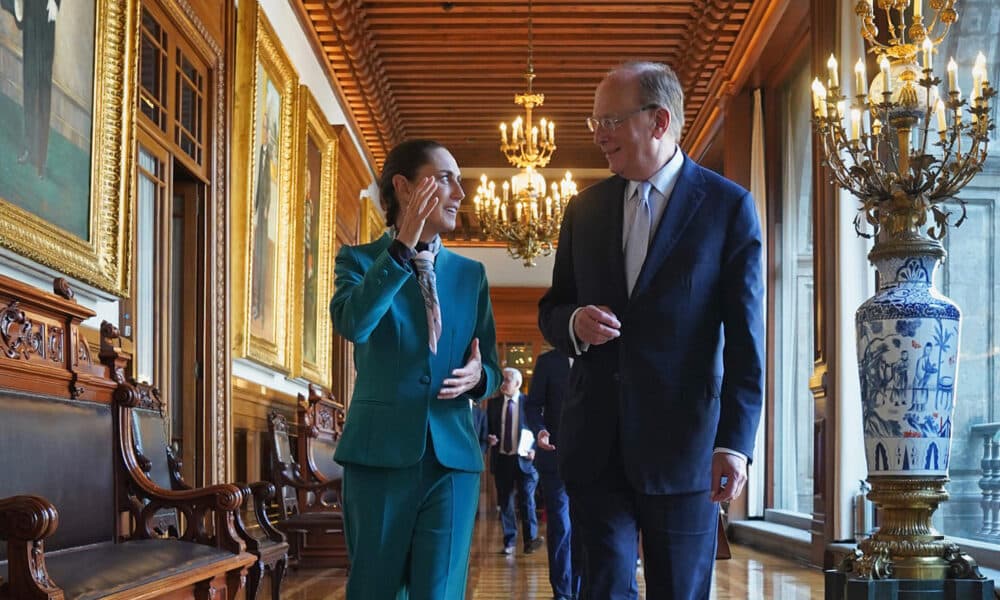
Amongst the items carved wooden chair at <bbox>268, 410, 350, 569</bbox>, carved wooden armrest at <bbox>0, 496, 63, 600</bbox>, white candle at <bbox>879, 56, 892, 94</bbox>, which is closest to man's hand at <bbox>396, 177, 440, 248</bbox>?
carved wooden armrest at <bbox>0, 496, 63, 600</bbox>

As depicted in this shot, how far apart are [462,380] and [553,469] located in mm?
4490

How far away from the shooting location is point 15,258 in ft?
13.5

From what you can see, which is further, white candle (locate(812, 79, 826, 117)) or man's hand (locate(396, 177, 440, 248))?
white candle (locate(812, 79, 826, 117))

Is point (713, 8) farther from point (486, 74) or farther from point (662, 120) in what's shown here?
point (662, 120)

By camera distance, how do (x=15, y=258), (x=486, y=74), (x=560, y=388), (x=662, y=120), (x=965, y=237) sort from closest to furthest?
1. (x=662, y=120)
2. (x=15, y=258)
3. (x=965, y=237)
4. (x=560, y=388)
5. (x=486, y=74)

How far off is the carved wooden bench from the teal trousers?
0.68 meters

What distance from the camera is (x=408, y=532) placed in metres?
2.50

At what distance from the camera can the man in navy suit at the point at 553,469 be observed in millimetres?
6289

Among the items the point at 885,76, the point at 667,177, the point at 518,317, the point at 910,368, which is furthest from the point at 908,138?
the point at 518,317

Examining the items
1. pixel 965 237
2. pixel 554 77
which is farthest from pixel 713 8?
pixel 965 237

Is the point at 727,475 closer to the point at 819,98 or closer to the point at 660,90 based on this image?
the point at 660,90

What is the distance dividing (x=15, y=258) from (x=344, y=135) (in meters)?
8.31

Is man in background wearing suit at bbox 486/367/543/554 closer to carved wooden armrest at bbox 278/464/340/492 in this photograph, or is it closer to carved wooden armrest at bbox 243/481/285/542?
carved wooden armrest at bbox 278/464/340/492

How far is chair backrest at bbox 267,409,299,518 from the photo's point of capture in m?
7.60
